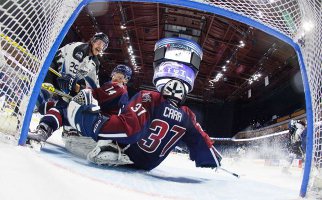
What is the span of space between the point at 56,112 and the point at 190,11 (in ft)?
25.6

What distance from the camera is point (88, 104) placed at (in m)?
1.58

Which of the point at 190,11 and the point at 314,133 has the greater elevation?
the point at 190,11

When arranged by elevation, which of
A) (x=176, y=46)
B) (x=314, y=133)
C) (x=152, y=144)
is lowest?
(x=152, y=144)

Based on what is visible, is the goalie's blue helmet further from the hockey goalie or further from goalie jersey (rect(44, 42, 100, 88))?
the hockey goalie

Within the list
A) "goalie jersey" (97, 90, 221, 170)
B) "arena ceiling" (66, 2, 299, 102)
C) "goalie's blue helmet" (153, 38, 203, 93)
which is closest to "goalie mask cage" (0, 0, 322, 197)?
"goalie jersey" (97, 90, 221, 170)

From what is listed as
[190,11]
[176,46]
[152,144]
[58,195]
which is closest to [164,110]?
[152,144]

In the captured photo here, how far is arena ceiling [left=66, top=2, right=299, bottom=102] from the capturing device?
9172 millimetres

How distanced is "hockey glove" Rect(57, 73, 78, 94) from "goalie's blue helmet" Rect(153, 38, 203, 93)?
1814 mm

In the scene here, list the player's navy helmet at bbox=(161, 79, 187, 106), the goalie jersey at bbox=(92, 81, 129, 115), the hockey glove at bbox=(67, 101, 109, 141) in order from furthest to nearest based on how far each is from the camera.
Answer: the goalie jersey at bbox=(92, 81, 129, 115) → the player's navy helmet at bbox=(161, 79, 187, 106) → the hockey glove at bbox=(67, 101, 109, 141)

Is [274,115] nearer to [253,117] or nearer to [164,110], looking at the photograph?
[253,117]

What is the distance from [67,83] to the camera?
91.5 inches

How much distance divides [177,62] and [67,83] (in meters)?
2.68

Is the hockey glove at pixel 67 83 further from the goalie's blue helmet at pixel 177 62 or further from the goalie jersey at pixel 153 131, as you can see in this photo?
the goalie's blue helmet at pixel 177 62

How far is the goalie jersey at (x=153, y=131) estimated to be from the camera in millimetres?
1563
